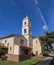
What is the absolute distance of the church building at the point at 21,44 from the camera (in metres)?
44.3

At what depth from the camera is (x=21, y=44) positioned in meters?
52.4

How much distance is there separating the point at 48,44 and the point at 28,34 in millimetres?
14269

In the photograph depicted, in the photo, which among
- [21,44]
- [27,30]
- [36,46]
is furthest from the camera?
[36,46]

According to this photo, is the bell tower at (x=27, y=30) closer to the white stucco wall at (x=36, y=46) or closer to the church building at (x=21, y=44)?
the church building at (x=21, y=44)

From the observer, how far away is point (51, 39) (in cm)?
4181

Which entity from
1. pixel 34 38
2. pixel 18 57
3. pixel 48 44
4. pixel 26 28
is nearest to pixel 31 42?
pixel 34 38

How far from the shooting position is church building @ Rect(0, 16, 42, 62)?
1745 inches

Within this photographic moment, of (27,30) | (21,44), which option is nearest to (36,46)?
(27,30)

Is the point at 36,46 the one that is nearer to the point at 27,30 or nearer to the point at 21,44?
the point at 27,30

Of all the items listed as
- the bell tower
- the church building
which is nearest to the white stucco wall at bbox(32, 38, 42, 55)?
the church building

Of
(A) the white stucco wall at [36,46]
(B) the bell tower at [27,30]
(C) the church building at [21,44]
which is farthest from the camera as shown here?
(A) the white stucco wall at [36,46]

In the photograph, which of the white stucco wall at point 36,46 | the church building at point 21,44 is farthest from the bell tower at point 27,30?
the white stucco wall at point 36,46

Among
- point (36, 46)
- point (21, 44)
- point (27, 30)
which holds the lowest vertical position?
point (36, 46)

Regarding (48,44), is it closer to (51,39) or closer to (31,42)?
(51,39)
